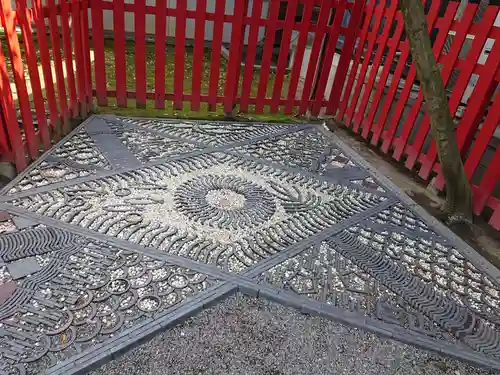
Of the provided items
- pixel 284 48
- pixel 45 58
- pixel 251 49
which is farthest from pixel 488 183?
pixel 45 58

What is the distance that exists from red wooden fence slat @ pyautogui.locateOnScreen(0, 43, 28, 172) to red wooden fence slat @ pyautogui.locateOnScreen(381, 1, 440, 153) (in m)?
3.86

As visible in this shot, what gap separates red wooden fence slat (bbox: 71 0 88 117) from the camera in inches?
165

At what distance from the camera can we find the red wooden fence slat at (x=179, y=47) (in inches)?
184

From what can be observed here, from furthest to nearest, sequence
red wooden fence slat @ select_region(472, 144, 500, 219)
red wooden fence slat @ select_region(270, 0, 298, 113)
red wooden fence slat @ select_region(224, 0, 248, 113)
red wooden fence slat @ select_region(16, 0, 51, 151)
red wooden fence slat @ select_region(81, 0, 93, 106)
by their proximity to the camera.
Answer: red wooden fence slat @ select_region(270, 0, 298, 113), red wooden fence slat @ select_region(224, 0, 248, 113), red wooden fence slat @ select_region(81, 0, 93, 106), red wooden fence slat @ select_region(472, 144, 500, 219), red wooden fence slat @ select_region(16, 0, 51, 151)

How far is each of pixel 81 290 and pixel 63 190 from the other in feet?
3.99

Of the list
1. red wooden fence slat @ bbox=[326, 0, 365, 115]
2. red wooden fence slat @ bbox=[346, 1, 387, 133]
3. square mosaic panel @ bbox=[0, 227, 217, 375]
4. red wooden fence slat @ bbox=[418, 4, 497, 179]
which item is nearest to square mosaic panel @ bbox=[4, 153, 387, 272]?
square mosaic panel @ bbox=[0, 227, 217, 375]

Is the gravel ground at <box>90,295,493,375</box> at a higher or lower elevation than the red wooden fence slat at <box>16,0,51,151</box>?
lower

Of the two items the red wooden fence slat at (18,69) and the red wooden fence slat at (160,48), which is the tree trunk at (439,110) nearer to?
the red wooden fence slat at (160,48)

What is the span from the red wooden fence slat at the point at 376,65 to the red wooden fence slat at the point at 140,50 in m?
2.90

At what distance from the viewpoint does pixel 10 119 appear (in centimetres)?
314

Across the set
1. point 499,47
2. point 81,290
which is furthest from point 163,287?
point 499,47

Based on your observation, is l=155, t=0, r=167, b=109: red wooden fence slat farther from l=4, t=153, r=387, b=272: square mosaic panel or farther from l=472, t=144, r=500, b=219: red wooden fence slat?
l=472, t=144, r=500, b=219: red wooden fence slat

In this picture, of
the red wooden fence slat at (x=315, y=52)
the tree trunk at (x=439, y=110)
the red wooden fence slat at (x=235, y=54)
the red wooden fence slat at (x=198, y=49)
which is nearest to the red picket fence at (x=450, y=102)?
the tree trunk at (x=439, y=110)

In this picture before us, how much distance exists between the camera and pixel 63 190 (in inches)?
127
